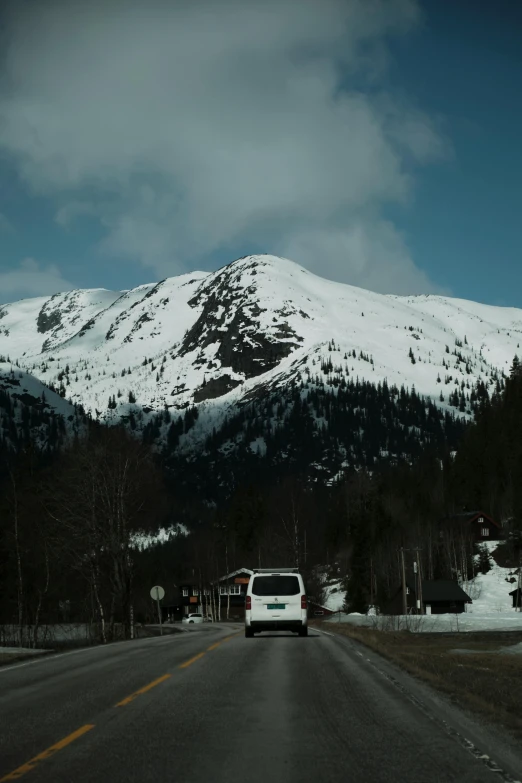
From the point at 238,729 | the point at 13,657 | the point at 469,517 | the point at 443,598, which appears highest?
the point at 469,517

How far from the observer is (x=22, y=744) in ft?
32.1

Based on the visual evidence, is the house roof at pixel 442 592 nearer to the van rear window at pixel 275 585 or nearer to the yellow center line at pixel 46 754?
the van rear window at pixel 275 585

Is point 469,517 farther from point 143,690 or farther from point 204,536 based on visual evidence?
point 143,690

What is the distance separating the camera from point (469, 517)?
13438cm

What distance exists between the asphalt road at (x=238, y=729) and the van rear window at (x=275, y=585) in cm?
1332

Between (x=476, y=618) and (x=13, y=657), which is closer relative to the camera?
(x=13, y=657)

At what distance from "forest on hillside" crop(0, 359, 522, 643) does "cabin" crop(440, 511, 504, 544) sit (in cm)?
195

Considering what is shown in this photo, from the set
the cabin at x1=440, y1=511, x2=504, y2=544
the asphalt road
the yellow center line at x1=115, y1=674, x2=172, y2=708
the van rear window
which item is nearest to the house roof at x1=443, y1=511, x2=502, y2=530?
the cabin at x1=440, y1=511, x2=504, y2=544

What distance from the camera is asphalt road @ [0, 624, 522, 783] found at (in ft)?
27.5

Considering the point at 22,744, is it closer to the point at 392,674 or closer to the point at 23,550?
the point at 392,674

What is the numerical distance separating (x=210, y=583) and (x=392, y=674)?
98539 millimetres

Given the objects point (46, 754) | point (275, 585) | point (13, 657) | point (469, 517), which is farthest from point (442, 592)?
point (46, 754)

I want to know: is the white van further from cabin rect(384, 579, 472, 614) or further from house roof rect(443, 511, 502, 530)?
house roof rect(443, 511, 502, 530)

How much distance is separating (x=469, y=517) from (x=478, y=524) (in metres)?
2.98
